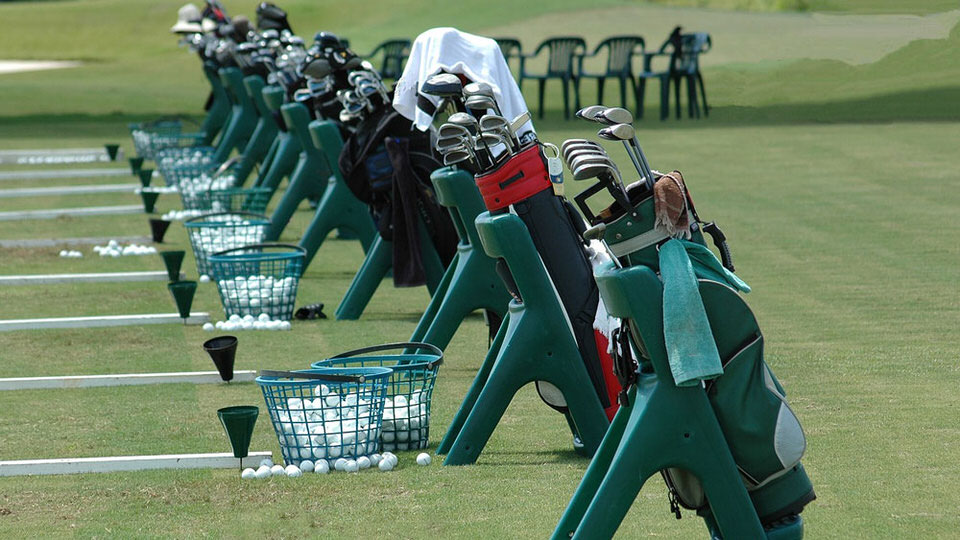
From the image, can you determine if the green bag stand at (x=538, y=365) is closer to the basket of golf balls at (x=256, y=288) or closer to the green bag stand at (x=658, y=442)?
the green bag stand at (x=658, y=442)

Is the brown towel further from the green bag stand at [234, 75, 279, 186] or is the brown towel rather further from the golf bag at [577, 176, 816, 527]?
the green bag stand at [234, 75, 279, 186]

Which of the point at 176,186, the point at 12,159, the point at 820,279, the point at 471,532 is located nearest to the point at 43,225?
the point at 176,186

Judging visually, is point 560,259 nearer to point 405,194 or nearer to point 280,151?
point 405,194

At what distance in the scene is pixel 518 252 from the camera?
493 centimetres

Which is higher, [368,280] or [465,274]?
[465,274]

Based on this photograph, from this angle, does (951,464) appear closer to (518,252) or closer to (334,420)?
(518,252)

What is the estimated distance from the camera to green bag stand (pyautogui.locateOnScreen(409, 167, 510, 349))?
603 centimetres

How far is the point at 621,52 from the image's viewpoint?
22.2 m

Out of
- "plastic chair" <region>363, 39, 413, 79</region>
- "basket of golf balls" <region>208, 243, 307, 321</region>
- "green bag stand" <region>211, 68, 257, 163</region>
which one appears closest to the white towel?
"basket of golf balls" <region>208, 243, 307, 321</region>

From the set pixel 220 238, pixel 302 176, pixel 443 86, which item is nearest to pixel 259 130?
pixel 302 176

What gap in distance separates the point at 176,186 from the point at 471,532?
11.3 m

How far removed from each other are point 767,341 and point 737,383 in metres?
3.70

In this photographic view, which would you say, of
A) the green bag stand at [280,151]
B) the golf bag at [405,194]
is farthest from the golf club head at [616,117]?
the green bag stand at [280,151]

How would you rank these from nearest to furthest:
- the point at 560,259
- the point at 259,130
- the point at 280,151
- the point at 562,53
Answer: the point at 560,259, the point at 280,151, the point at 259,130, the point at 562,53
